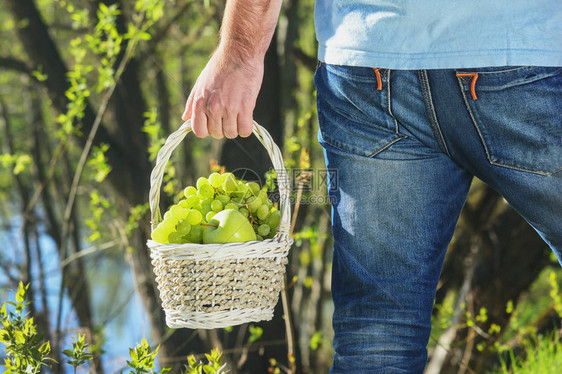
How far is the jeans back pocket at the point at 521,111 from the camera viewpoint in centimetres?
107

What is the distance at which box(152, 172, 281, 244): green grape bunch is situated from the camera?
1.33 meters

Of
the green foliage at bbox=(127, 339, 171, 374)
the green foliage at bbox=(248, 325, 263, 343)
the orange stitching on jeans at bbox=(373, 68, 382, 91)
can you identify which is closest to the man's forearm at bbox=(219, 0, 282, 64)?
the orange stitching on jeans at bbox=(373, 68, 382, 91)

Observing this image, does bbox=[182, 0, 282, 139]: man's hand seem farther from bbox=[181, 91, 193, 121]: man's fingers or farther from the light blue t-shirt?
the light blue t-shirt

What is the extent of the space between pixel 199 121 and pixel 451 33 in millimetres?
553

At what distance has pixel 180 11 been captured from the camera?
13.0 feet

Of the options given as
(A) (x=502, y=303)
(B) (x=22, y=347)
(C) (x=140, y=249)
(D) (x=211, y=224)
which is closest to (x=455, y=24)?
(D) (x=211, y=224)

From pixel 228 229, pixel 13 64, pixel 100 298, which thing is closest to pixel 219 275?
pixel 228 229

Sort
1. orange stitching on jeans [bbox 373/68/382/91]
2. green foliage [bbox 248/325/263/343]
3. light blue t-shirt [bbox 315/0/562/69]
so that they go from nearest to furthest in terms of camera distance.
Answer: light blue t-shirt [bbox 315/0/562/69]
orange stitching on jeans [bbox 373/68/382/91]
green foliage [bbox 248/325/263/343]

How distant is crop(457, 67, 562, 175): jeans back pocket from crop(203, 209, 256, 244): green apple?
1.79 ft

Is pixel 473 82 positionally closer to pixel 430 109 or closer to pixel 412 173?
pixel 430 109

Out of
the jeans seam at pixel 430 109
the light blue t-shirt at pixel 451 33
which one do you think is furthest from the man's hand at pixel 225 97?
the jeans seam at pixel 430 109

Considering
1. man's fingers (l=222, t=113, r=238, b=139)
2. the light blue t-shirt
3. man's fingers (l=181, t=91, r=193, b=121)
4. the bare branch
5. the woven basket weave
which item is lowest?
the woven basket weave

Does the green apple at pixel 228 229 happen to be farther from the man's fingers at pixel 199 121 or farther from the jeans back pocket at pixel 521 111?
the jeans back pocket at pixel 521 111

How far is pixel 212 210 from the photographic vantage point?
1409 millimetres
